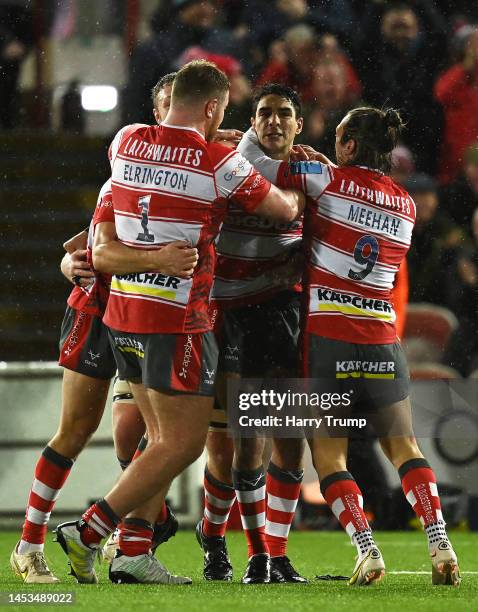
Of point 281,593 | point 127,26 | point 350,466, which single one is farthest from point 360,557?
point 127,26

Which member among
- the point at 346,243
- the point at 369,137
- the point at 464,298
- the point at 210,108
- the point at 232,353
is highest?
the point at 210,108

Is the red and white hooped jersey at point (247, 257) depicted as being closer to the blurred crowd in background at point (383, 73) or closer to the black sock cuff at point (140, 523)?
the black sock cuff at point (140, 523)

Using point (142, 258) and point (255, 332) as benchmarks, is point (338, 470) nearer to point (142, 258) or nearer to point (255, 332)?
point (255, 332)

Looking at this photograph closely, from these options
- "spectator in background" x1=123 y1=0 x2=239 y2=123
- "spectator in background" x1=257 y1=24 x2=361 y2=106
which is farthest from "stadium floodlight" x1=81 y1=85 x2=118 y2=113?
"spectator in background" x1=257 y1=24 x2=361 y2=106

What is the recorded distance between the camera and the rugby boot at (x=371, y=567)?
4.30 metres

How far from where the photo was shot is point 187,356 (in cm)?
425

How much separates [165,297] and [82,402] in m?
0.56

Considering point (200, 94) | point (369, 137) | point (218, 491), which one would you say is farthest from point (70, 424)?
point (369, 137)

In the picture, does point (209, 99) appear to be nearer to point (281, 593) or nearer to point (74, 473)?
point (281, 593)

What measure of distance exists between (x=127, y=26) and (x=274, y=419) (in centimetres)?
645

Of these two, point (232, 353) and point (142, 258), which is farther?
point (232, 353)

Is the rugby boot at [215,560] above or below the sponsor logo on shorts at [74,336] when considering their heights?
below

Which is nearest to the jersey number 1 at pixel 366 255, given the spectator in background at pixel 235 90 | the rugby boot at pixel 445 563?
the rugby boot at pixel 445 563

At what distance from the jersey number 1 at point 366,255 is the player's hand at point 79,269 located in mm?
927
